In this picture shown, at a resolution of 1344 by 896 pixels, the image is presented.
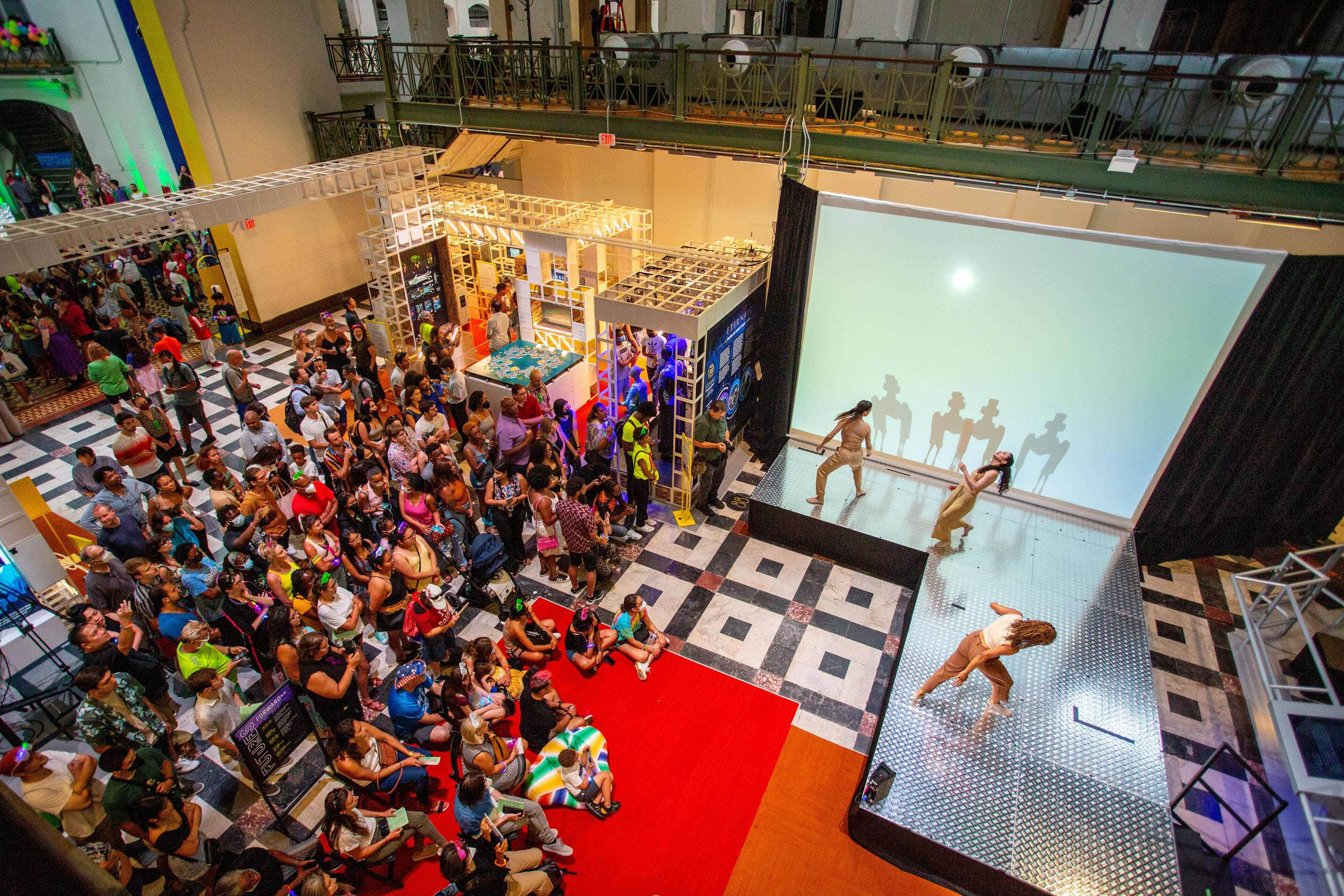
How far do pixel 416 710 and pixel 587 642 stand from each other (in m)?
1.61

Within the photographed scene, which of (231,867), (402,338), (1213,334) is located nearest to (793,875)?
(231,867)

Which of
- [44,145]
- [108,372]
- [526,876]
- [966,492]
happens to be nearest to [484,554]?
[526,876]

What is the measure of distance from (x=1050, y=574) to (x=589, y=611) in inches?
200

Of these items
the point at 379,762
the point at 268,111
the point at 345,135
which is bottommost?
the point at 379,762

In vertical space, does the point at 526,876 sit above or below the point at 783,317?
below

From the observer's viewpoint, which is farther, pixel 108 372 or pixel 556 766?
pixel 108 372

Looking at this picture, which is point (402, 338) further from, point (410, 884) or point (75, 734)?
point (410, 884)

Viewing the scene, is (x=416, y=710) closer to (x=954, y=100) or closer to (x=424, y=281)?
(x=954, y=100)

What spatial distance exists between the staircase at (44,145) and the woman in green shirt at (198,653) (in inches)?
687

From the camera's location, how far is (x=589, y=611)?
245 inches

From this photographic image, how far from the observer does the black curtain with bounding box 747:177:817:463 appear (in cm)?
845

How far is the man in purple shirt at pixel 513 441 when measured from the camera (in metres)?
7.99

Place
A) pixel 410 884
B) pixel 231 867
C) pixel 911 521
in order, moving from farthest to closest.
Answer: pixel 911 521
pixel 410 884
pixel 231 867

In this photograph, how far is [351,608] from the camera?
Result: 223 inches
